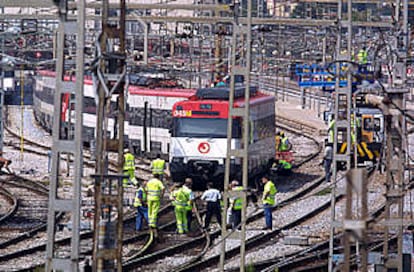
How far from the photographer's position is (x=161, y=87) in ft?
112

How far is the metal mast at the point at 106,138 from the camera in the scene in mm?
10258

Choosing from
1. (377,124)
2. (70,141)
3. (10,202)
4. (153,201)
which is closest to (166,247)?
(153,201)

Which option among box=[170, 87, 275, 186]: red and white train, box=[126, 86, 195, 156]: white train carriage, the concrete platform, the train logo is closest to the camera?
box=[170, 87, 275, 186]: red and white train

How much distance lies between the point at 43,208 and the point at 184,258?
6.66 metres

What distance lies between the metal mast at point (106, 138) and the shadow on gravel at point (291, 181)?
61.8ft

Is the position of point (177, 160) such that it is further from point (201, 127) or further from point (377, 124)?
point (377, 124)

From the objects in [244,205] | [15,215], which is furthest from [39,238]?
[244,205]

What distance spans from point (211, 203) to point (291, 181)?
8241mm

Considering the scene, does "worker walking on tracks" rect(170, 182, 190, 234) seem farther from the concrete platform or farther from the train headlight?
the concrete platform

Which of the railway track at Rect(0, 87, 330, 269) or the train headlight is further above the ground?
the train headlight

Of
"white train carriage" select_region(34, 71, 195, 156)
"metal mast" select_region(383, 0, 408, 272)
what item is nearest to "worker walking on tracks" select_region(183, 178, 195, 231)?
"white train carriage" select_region(34, 71, 195, 156)

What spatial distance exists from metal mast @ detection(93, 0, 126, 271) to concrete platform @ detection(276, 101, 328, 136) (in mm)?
32733

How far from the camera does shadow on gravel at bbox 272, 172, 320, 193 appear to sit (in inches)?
1176

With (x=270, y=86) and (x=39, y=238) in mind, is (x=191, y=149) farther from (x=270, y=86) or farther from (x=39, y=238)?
(x=270, y=86)
